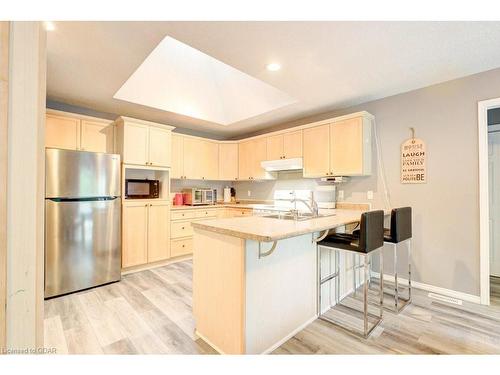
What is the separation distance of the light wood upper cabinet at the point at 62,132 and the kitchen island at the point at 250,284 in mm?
2536

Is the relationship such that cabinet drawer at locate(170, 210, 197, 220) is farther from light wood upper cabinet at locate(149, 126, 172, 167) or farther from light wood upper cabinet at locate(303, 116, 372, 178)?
light wood upper cabinet at locate(303, 116, 372, 178)

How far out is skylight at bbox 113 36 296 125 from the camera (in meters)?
3.10

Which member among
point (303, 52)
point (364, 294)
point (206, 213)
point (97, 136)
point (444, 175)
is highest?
point (303, 52)

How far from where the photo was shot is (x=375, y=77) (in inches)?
99.5

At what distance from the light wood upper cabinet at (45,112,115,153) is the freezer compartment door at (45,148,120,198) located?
575mm

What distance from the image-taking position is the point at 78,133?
10.6ft

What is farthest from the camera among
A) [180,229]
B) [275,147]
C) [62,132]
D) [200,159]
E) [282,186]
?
[200,159]

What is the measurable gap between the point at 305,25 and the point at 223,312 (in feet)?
7.07

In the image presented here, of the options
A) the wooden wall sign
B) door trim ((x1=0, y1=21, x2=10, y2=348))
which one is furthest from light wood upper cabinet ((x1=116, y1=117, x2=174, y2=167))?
the wooden wall sign

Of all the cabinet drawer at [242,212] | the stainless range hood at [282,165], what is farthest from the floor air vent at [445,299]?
the cabinet drawer at [242,212]

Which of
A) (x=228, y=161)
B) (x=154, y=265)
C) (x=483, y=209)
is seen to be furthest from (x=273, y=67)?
(x=154, y=265)

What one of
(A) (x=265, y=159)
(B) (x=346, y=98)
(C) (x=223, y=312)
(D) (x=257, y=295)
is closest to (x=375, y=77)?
(B) (x=346, y=98)

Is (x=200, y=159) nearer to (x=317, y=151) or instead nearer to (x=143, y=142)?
(x=143, y=142)

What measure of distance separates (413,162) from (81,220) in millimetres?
4061
